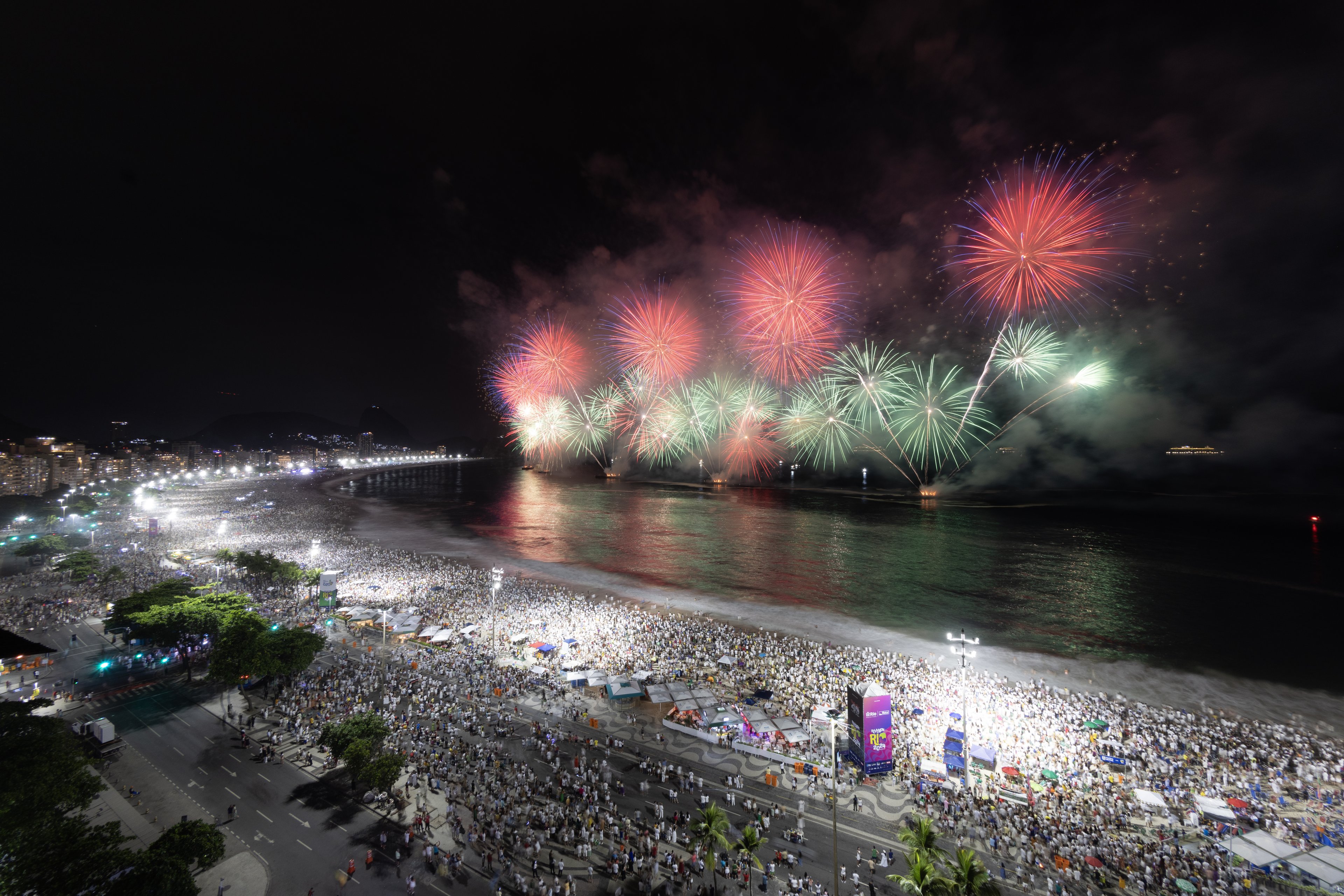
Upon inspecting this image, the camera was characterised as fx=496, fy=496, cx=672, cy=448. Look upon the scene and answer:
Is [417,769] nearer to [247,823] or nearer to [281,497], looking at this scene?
[247,823]

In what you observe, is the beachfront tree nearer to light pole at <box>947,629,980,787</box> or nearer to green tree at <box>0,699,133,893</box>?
light pole at <box>947,629,980,787</box>

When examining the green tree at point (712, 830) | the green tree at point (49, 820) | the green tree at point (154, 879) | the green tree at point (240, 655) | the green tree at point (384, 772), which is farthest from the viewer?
the green tree at point (240, 655)

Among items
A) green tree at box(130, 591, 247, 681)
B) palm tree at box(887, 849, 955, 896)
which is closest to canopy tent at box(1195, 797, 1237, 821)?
palm tree at box(887, 849, 955, 896)

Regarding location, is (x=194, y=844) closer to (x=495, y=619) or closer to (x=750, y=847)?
(x=750, y=847)

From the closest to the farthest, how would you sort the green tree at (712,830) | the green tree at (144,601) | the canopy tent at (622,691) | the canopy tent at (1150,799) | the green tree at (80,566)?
the green tree at (712,830) < the canopy tent at (1150,799) < the canopy tent at (622,691) < the green tree at (144,601) < the green tree at (80,566)

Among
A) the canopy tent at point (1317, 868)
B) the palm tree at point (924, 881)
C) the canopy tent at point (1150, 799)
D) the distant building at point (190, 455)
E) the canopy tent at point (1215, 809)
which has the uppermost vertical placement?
the distant building at point (190, 455)

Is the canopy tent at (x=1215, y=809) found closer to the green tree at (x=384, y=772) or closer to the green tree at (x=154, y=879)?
the green tree at (x=384, y=772)

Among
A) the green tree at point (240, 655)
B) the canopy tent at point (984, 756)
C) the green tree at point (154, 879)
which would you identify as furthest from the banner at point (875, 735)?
the green tree at point (240, 655)
